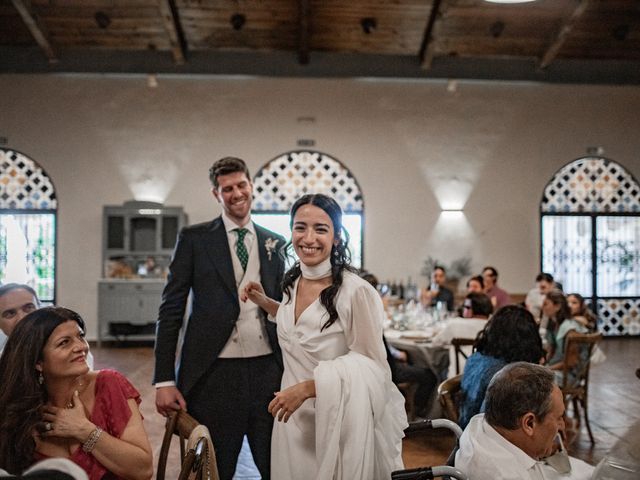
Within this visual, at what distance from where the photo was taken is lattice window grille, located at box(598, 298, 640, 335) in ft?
37.6

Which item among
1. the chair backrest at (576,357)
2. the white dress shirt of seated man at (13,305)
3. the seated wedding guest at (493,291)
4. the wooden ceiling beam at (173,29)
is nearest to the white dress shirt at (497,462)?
the white dress shirt of seated man at (13,305)

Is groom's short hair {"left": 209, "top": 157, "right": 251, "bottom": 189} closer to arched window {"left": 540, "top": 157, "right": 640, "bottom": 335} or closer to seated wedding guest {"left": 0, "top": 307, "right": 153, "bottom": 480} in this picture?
seated wedding guest {"left": 0, "top": 307, "right": 153, "bottom": 480}

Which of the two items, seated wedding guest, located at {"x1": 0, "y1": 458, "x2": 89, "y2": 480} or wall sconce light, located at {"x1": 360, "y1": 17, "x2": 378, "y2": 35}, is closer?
seated wedding guest, located at {"x1": 0, "y1": 458, "x2": 89, "y2": 480}

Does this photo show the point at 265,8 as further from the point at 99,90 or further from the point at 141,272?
the point at 141,272

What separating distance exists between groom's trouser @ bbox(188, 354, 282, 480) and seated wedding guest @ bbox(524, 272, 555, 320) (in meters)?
6.03

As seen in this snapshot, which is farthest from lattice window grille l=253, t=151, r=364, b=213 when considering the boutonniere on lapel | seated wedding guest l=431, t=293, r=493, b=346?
the boutonniere on lapel

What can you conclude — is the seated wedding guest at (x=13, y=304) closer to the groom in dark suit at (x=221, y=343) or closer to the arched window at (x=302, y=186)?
the groom in dark suit at (x=221, y=343)

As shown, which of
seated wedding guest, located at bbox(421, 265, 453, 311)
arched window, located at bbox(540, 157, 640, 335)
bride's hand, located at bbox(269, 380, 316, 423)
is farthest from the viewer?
arched window, located at bbox(540, 157, 640, 335)

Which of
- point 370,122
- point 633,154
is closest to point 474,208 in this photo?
point 370,122

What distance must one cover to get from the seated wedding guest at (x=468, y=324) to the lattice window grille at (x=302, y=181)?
566 cm

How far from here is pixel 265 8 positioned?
936cm

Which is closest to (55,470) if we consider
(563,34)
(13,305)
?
(13,305)

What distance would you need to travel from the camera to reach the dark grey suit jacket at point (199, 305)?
2.47 m

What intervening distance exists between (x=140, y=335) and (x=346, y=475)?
8.75m
